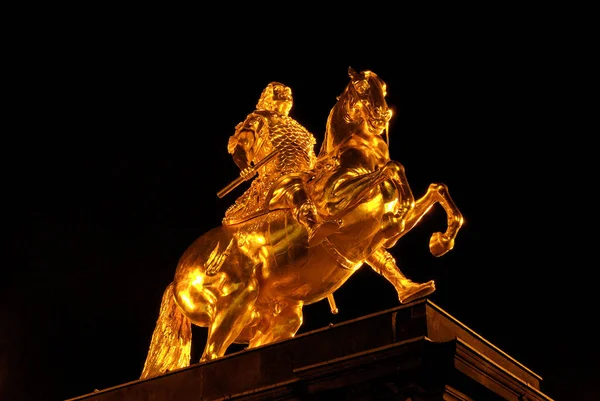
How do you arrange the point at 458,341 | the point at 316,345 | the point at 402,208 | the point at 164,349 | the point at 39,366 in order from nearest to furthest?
the point at 458,341 → the point at 316,345 → the point at 402,208 → the point at 164,349 → the point at 39,366

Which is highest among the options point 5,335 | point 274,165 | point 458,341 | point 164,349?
point 5,335

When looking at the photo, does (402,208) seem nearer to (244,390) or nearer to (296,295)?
(296,295)

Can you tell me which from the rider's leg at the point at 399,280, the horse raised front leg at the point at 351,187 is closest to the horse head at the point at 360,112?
the horse raised front leg at the point at 351,187

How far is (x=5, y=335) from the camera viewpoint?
42.4ft

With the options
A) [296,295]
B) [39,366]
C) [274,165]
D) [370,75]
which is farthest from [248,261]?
[39,366]

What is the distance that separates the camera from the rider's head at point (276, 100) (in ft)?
27.3

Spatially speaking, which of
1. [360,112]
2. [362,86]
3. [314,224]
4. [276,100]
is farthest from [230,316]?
[276,100]

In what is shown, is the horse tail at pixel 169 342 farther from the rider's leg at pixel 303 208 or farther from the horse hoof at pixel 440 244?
the horse hoof at pixel 440 244

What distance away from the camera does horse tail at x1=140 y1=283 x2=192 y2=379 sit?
7418mm

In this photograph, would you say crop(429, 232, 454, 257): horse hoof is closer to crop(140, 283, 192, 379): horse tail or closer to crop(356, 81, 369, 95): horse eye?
crop(356, 81, 369, 95): horse eye

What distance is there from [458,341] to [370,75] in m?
2.92

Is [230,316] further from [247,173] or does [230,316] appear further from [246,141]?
[246,141]

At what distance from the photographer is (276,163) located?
772 centimetres

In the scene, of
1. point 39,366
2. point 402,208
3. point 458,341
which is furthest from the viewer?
point 39,366
